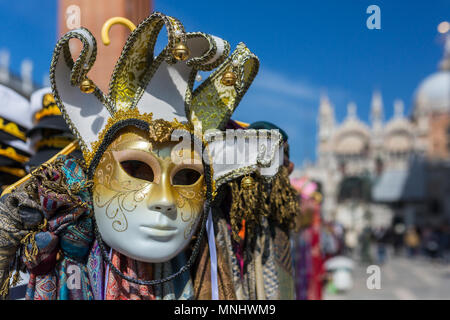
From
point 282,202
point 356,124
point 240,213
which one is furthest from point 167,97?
point 356,124

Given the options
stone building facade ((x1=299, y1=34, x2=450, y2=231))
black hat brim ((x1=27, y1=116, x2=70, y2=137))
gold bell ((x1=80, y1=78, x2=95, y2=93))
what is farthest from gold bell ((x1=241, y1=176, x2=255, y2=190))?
stone building facade ((x1=299, y1=34, x2=450, y2=231))

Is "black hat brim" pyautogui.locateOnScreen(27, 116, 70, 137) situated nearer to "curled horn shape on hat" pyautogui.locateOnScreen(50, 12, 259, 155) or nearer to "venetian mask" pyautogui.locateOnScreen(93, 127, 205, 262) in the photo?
"curled horn shape on hat" pyautogui.locateOnScreen(50, 12, 259, 155)

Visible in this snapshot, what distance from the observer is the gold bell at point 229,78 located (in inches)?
77.6

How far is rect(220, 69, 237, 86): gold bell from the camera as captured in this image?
197 centimetres

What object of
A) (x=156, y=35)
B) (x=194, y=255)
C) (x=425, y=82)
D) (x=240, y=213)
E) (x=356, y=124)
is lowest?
(x=194, y=255)

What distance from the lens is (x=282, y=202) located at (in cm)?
239

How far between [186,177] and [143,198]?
0.27 metres

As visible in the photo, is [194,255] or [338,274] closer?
[194,255]

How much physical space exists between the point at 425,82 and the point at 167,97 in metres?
36.5

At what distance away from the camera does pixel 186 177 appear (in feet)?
6.70

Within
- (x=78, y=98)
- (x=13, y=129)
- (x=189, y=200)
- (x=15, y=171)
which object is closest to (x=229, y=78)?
(x=189, y=200)

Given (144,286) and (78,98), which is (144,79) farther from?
(144,286)
